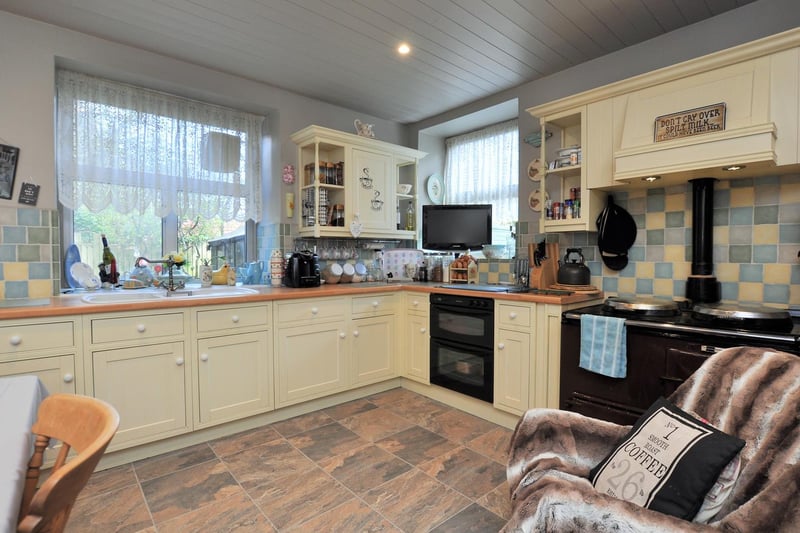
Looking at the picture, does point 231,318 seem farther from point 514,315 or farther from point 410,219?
point 410,219

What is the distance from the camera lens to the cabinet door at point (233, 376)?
252 cm

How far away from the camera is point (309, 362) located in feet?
9.75

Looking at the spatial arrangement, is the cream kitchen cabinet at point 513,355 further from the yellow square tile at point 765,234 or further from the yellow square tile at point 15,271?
the yellow square tile at point 15,271

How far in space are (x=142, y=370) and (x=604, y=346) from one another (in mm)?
2452

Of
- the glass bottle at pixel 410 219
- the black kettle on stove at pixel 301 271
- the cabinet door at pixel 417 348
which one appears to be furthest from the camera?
the glass bottle at pixel 410 219

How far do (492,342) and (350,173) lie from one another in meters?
1.80

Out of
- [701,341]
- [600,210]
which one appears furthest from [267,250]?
[701,341]

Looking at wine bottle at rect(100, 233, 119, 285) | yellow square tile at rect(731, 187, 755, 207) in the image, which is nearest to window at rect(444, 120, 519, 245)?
yellow square tile at rect(731, 187, 755, 207)

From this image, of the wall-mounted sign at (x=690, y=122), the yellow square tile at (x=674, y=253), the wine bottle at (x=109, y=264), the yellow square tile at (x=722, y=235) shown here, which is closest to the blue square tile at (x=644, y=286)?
the yellow square tile at (x=674, y=253)

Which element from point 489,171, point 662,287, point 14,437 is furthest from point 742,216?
point 14,437

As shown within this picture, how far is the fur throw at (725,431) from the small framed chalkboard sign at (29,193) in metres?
2.87

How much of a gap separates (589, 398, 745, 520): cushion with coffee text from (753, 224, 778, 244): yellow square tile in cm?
150

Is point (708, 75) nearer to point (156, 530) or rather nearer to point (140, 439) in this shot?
point (156, 530)

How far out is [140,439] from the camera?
7.51 feet
